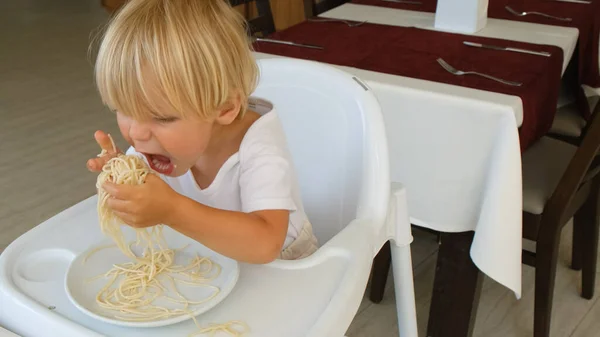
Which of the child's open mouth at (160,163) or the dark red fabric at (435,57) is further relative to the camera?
the dark red fabric at (435,57)

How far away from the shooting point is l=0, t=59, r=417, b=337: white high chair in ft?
2.27

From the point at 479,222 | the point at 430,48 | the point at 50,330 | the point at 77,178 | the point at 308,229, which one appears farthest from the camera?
the point at 77,178

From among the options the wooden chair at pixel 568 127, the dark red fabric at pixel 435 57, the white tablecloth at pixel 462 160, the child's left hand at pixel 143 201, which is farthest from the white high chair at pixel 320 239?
the wooden chair at pixel 568 127

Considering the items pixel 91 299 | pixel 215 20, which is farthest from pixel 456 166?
pixel 91 299

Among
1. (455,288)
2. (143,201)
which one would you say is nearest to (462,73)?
(455,288)

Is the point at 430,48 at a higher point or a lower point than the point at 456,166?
higher

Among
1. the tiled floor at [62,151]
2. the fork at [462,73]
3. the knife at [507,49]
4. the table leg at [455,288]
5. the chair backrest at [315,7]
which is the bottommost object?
the tiled floor at [62,151]

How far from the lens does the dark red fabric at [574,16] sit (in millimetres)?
1798

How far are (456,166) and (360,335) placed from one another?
544 mm

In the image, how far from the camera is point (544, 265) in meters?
1.44

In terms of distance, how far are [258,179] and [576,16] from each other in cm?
143

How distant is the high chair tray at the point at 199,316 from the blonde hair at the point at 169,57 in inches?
8.1

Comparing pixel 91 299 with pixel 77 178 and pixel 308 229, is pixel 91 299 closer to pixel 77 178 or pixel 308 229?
pixel 308 229

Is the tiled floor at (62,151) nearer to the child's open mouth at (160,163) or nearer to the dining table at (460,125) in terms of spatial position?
the dining table at (460,125)
